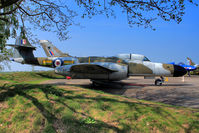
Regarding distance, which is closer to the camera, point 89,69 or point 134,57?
point 89,69

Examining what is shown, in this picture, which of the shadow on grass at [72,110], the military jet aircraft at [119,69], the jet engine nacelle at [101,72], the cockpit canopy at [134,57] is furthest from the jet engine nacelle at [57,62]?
the shadow on grass at [72,110]

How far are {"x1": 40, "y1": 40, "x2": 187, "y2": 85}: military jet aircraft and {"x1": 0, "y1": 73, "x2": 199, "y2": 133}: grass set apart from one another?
4722mm

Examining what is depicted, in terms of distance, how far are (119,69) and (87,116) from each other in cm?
695

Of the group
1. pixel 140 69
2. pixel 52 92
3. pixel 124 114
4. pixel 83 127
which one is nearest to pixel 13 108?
pixel 52 92

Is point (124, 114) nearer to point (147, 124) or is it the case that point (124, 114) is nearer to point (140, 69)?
point (147, 124)

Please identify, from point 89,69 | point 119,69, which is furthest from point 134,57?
point 89,69

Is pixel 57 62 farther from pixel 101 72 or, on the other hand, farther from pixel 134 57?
pixel 134 57

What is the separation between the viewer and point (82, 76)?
10766 mm

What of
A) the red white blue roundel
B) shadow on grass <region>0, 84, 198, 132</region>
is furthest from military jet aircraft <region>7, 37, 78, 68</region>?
shadow on grass <region>0, 84, 198, 132</region>

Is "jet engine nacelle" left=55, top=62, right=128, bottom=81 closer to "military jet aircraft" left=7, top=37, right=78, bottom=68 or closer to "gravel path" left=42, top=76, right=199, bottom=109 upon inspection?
"gravel path" left=42, top=76, right=199, bottom=109

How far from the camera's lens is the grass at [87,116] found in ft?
11.7

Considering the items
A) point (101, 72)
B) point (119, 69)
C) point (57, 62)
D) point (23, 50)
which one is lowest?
point (101, 72)

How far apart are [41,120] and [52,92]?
80.5 inches

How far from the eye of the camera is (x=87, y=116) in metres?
4.12
